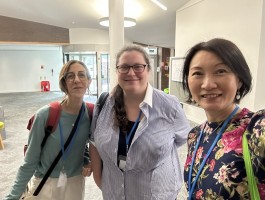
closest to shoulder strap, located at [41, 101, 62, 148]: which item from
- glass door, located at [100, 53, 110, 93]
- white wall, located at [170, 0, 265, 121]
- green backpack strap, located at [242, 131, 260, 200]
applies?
green backpack strap, located at [242, 131, 260, 200]

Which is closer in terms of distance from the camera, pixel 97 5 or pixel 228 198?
pixel 228 198

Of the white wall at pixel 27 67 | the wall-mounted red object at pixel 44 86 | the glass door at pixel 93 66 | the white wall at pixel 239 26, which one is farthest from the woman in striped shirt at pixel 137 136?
the wall-mounted red object at pixel 44 86

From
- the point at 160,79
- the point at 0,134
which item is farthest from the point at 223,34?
the point at 160,79

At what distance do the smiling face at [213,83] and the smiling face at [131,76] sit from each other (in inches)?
19.3

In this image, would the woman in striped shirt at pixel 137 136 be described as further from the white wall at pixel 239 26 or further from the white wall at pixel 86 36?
the white wall at pixel 86 36

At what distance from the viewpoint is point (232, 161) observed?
2.22ft

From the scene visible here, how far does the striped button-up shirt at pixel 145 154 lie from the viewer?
118 centimetres

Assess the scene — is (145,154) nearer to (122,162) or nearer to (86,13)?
(122,162)

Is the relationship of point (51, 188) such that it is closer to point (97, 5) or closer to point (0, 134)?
point (0, 134)

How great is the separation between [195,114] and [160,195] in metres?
4.21

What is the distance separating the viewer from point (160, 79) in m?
12.2

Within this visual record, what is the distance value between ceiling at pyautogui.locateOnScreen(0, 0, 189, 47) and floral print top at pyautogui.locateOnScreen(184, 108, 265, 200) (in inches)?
204

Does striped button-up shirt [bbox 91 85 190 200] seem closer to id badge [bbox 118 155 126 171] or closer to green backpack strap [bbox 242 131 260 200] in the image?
id badge [bbox 118 155 126 171]

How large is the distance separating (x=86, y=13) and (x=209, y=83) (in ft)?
23.2
